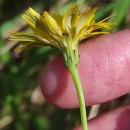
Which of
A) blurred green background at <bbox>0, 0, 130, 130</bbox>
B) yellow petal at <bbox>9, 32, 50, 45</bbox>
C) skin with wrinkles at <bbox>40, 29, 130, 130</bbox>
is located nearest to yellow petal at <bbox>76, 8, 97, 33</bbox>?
yellow petal at <bbox>9, 32, 50, 45</bbox>

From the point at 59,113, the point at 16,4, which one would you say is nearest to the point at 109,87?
the point at 59,113

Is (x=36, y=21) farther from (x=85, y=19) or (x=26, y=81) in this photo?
(x=26, y=81)

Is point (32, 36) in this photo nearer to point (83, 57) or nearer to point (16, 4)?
point (83, 57)

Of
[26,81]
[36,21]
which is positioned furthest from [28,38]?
[26,81]

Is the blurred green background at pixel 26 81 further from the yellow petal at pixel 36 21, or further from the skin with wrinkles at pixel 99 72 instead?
the yellow petal at pixel 36 21

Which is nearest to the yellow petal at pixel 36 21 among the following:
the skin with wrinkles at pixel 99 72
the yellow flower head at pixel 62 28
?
the yellow flower head at pixel 62 28

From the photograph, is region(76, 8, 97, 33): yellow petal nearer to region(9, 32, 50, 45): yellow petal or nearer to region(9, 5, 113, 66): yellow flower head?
region(9, 5, 113, 66): yellow flower head
